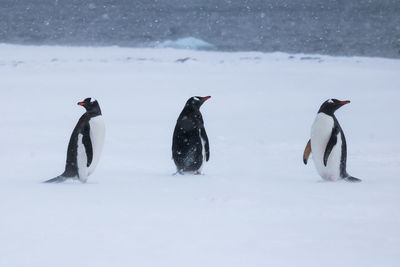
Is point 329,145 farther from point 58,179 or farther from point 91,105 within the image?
point 58,179

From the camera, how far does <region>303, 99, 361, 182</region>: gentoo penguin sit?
5.08 meters

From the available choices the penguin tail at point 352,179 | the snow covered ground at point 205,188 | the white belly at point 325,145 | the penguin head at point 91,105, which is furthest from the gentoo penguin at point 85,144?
the penguin tail at point 352,179

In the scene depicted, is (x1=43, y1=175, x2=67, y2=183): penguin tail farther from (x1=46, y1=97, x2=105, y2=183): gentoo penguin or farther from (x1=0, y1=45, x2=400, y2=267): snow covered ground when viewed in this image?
(x1=0, y1=45, x2=400, y2=267): snow covered ground

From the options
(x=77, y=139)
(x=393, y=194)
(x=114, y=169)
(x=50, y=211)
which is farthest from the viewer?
(x=114, y=169)

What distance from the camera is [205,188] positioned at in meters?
4.32

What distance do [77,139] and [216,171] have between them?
1.38 meters

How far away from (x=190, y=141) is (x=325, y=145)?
1078 millimetres

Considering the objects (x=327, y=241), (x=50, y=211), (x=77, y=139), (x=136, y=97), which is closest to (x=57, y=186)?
(x=77, y=139)

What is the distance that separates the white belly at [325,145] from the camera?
5086 millimetres

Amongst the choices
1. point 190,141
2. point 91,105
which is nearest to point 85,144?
point 91,105

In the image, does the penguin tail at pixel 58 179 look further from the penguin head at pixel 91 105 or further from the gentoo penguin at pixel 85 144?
the penguin head at pixel 91 105

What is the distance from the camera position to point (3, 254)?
2654 millimetres

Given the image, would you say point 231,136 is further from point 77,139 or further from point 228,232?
point 228,232

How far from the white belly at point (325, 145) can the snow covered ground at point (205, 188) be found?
0.16 metres
